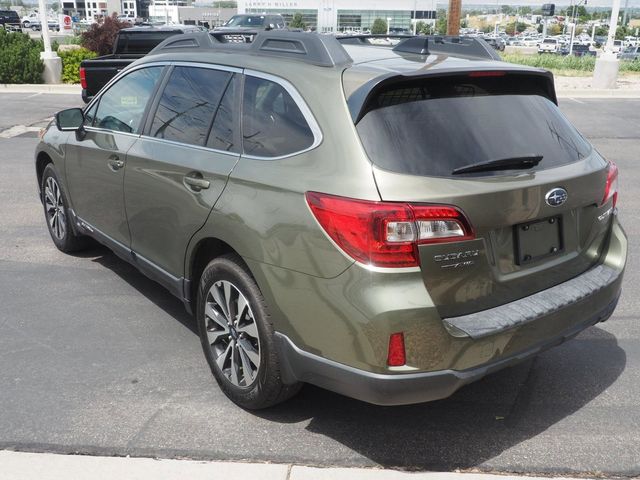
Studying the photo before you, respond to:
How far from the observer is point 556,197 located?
3205 millimetres

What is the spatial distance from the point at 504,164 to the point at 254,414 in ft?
5.80

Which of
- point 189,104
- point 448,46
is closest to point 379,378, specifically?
point 189,104

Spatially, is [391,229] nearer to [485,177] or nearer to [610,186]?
[485,177]

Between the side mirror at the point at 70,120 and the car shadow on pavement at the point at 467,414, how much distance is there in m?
2.75

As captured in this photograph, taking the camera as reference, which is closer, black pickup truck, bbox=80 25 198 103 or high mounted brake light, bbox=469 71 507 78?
high mounted brake light, bbox=469 71 507 78

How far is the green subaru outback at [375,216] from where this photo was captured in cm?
286

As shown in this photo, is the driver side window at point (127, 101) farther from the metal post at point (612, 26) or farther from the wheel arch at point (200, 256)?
the metal post at point (612, 26)

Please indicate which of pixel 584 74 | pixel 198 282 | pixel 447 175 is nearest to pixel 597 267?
pixel 447 175

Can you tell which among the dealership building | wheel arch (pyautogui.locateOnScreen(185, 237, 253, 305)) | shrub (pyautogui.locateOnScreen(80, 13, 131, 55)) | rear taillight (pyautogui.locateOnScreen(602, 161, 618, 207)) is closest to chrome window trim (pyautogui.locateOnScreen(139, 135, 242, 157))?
wheel arch (pyautogui.locateOnScreen(185, 237, 253, 305))

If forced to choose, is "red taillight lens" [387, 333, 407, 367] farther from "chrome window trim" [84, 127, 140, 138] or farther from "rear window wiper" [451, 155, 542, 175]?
"chrome window trim" [84, 127, 140, 138]

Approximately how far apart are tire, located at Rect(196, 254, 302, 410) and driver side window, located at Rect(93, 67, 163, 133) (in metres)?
1.39

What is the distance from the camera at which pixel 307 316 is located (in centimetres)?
303

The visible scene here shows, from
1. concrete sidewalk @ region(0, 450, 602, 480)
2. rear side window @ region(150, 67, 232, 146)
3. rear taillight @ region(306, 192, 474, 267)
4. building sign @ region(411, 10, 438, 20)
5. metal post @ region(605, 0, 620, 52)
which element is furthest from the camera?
building sign @ region(411, 10, 438, 20)

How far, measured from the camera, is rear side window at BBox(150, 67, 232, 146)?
3840 millimetres
